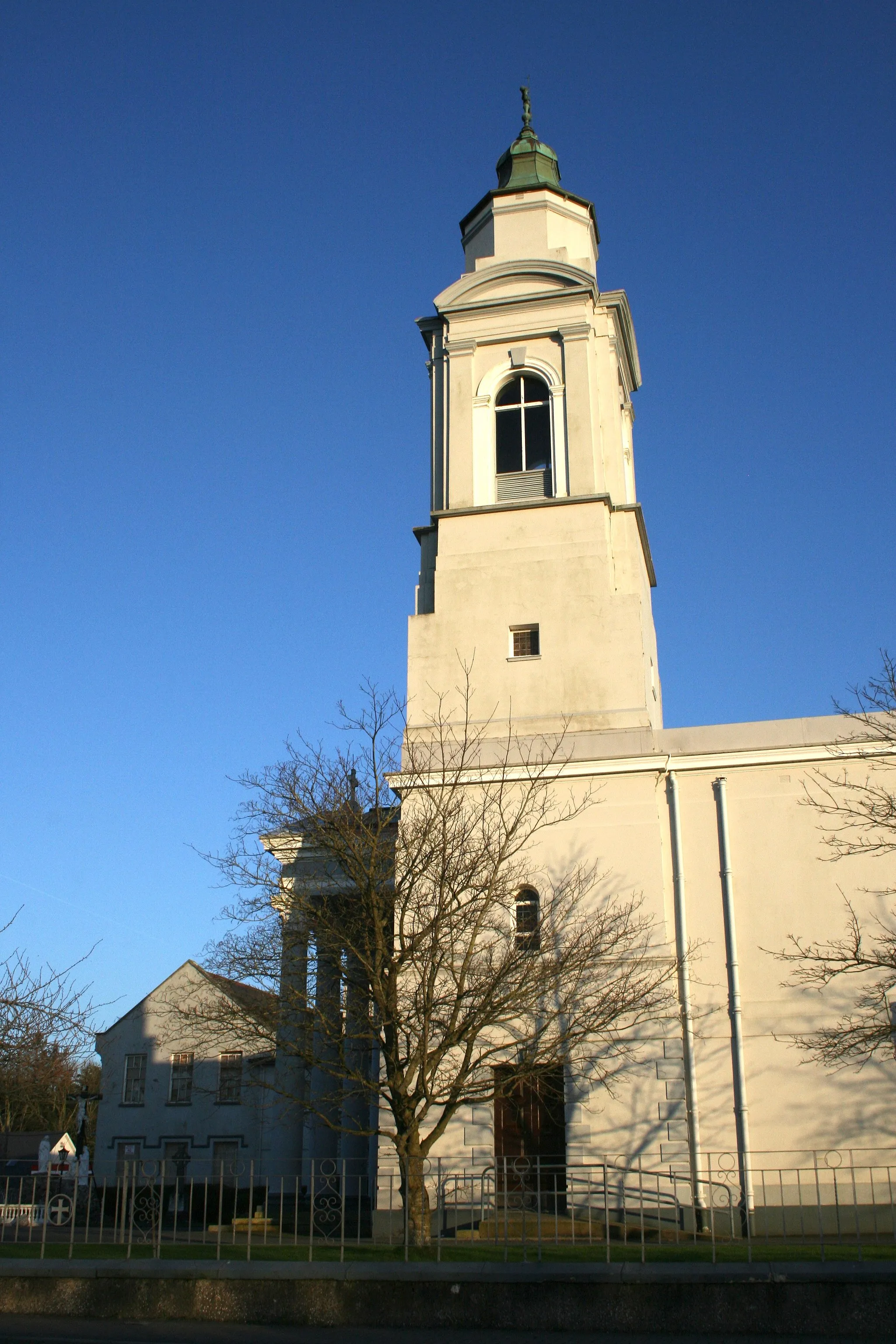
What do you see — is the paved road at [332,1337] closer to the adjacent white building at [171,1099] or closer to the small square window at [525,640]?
the small square window at [525,640]

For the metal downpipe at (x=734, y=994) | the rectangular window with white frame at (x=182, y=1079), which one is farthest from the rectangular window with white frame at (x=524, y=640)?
the rectangular window with white frame at (x=182, y=1079)

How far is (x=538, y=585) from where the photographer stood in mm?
25281

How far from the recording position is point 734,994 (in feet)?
69.7

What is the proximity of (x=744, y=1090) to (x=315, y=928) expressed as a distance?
7608mm

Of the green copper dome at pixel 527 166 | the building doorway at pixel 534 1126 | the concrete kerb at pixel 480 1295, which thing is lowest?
the concrete kerb at pixel 480 1295

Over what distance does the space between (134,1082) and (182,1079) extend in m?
1.98

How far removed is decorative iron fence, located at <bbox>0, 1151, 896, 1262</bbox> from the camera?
1438 centimetres

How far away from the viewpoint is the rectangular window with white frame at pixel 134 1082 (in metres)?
42.4

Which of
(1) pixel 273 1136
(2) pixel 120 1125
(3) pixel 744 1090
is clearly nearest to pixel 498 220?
(3) pixel 744 1090

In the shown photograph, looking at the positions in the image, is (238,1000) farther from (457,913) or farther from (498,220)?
(498,220)

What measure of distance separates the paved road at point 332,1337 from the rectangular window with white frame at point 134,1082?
31.2 m

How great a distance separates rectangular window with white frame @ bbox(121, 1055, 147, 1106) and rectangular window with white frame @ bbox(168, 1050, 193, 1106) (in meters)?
1.14

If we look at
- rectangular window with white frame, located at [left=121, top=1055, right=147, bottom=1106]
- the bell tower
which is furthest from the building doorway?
rectangular window with white frame, located at [left=121, top=1055, right=147, bottom=1106]

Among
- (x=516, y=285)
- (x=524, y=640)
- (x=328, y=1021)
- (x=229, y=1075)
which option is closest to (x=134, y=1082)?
(x=229, y=1075)
